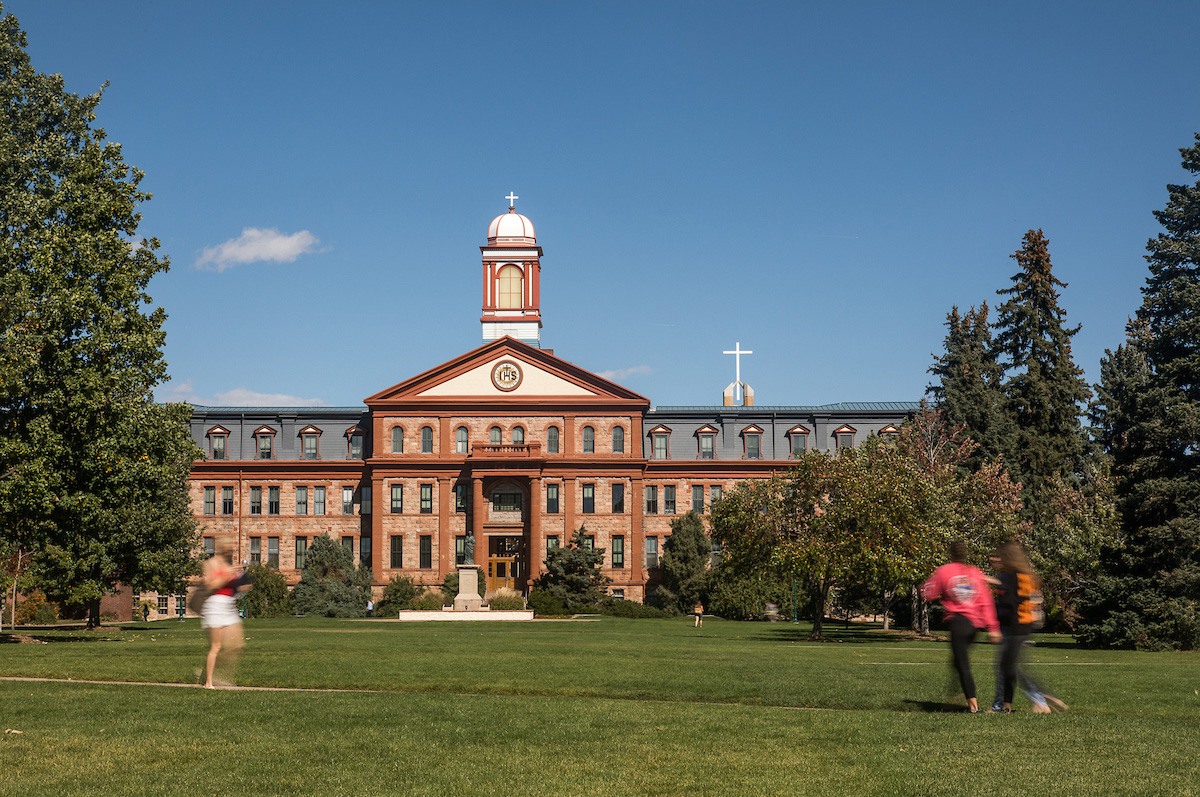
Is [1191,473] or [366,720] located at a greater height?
[1191,473]

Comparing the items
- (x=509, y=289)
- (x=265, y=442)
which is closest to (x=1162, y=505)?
(x=509, y=289)

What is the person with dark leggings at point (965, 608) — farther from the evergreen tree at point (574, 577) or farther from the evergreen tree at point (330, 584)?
the evergreen tree at point (330, 584)

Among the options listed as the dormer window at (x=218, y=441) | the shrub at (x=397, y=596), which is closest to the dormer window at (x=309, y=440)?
the dormer window at (x=218, y=441)

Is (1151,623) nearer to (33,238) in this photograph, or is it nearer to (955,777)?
(955,777)

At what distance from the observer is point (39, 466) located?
26906 millimetres

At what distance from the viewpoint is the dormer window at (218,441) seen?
81.1m

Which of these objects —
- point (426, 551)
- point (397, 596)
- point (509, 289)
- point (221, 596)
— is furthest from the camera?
point (509, 289)

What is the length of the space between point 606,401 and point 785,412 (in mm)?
14402

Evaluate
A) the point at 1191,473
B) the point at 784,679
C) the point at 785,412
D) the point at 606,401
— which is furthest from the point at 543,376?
the point at 784,679

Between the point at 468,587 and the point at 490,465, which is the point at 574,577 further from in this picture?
the point at 490,465

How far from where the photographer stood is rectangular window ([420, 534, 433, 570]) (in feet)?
250

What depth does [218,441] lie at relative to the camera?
81.4m

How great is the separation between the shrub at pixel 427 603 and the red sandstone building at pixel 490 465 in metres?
6.87

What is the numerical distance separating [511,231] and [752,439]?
23780 millimetres
